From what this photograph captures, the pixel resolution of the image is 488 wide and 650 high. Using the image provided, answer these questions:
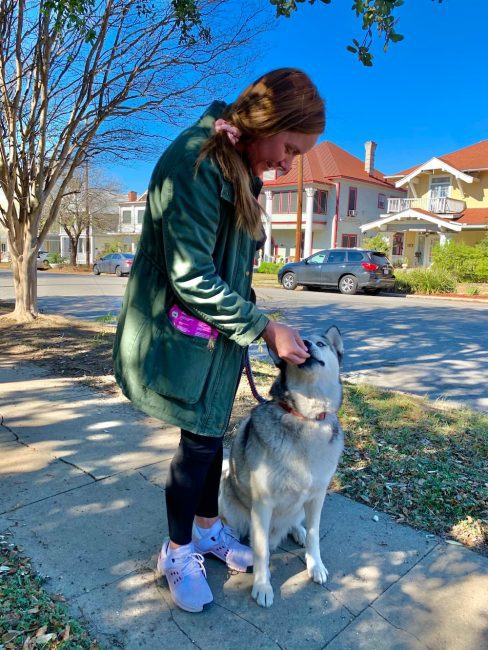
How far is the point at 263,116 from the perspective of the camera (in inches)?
62.7

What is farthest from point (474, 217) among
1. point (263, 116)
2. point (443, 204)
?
point (263, 116)

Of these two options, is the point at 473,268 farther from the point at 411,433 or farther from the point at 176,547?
the point at 176,547

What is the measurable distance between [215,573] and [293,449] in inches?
28.6

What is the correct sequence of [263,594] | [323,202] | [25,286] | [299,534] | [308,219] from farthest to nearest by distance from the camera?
[323,202] < [308,219] < [25,286] < [299,534] < [263,594]

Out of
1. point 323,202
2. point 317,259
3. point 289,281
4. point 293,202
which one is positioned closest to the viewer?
point 317,259

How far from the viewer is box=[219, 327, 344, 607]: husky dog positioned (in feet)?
6.48

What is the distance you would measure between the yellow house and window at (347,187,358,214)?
5265mm

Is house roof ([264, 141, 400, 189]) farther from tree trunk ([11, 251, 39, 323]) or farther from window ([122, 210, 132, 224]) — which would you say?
tree trunk ([11, 251, 39, 323])

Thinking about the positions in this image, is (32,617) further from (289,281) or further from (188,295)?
(289,281)

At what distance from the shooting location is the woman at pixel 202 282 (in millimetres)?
1601

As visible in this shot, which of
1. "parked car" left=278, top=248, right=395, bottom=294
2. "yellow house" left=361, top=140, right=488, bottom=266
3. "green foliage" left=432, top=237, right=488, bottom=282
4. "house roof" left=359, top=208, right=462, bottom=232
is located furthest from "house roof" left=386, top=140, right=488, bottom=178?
"parked car" left=278, top=248, right=395, bottom=294

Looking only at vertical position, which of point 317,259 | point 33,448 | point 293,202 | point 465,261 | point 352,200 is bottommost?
point 33,448

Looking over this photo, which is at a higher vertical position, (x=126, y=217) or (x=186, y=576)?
(x=126, y=217)

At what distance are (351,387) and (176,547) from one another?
3397mm
